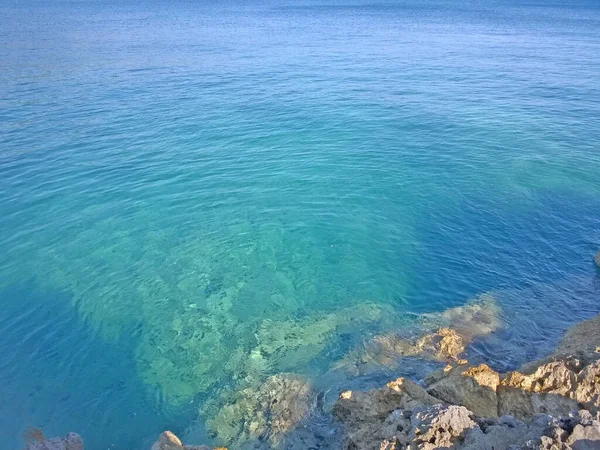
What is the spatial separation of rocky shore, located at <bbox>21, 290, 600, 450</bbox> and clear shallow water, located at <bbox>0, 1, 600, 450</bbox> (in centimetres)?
150

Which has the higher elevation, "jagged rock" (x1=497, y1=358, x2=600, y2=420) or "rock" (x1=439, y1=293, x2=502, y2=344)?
"jagged rock" (x1=497, y1=358, x2=600, y2=420)

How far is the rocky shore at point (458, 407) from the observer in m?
10.4

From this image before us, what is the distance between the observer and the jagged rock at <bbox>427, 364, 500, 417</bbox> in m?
12.8

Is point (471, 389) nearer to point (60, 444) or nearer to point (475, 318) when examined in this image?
point (475, 318)

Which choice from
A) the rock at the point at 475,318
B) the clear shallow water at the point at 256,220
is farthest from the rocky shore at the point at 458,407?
the clear shallow water at the point at 256,220

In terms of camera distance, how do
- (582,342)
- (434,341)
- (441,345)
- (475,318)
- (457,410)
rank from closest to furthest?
(457,410) → (582,342) → (441,345) → (434,341) → (475,318)

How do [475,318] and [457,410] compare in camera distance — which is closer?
[457,410]

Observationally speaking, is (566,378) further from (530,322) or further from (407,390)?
(530,322)

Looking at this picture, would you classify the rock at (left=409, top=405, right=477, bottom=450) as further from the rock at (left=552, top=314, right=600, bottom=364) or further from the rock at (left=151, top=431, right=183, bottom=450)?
the rock at (left=151, top=431, right=183, bottom=450)

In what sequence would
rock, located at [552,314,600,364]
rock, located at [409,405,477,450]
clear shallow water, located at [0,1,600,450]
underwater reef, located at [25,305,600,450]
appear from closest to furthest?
underwater reef, located at [25,305,600,450] < rock, located at [409,405,477,450] < rock, located at [552,314,600,364] < clear shallow water, located at [0,1,600,450]

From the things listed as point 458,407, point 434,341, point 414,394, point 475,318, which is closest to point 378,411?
point 414,394

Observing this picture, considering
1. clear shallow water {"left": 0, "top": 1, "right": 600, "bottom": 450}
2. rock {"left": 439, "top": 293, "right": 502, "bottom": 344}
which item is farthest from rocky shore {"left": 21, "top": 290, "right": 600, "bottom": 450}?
clear shallow water {"left": 0, "top": 1, "right": 600, "bottom": 450}

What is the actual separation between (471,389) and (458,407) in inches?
79.1

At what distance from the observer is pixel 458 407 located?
1127 cm
